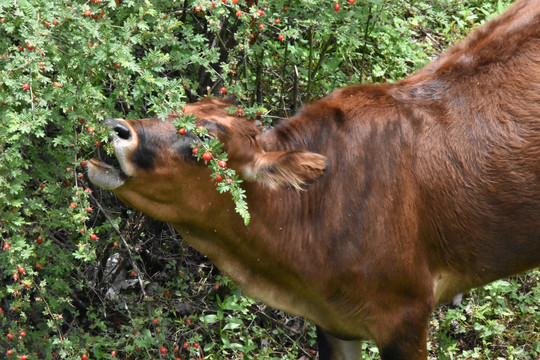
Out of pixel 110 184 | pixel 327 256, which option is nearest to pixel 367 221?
pixel 327 256

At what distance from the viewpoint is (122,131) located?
4.18 metres

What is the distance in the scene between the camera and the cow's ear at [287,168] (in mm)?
4375

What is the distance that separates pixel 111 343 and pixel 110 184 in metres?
1.54

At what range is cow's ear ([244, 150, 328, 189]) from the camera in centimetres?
438

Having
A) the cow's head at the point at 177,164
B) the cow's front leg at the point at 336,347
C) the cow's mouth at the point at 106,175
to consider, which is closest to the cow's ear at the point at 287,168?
the cow's head at the point at 177,164

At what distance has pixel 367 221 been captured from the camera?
186 inches

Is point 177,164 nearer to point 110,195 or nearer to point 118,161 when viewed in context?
point 118,161

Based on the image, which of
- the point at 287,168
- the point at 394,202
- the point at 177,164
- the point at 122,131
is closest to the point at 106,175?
the point at 122,131

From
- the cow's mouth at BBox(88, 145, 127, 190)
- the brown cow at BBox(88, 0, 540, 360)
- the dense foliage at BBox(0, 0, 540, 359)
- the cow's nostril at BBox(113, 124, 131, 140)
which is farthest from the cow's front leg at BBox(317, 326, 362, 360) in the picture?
the cow's nostril at BBox(113, 124, 131, 140)

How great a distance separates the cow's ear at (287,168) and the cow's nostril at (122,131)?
0.71 metres

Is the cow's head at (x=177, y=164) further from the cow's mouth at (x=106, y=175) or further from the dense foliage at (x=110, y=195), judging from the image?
the dense foliage at (x=110, y=195)

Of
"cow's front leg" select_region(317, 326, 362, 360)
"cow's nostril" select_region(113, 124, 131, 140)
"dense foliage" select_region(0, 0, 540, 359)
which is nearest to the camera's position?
"cow's nostril" select_region(113, 124, 131, 140)

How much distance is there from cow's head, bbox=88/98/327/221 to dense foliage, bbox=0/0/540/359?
6.1 inches

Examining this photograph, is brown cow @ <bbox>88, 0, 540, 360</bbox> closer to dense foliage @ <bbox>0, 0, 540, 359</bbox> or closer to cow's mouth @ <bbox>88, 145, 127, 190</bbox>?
cow's mouth @ <bbox>88, 145, 127, 190</bbox>
